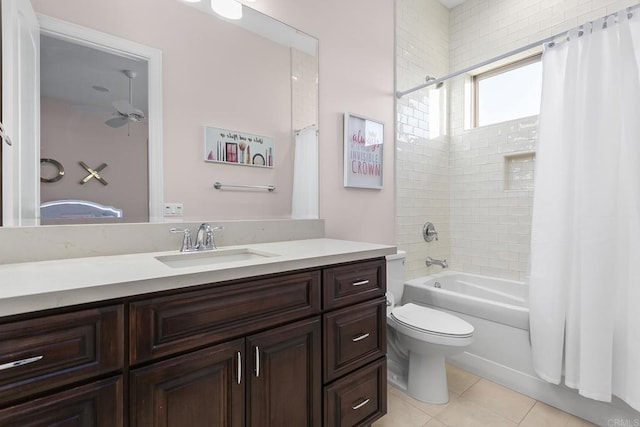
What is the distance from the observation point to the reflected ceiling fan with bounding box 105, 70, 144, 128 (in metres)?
1.29

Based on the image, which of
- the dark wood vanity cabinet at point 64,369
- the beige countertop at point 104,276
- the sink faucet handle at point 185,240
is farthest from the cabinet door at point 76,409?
the sink faucet handle at point 185,240

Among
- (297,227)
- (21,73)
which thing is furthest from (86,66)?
(297,227)

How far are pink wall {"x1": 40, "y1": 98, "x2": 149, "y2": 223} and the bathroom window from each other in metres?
2.74

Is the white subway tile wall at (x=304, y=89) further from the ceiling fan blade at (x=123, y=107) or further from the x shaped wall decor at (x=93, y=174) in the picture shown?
the x shaped wall decor at (x=93, y=174)

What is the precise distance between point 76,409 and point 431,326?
155 cm

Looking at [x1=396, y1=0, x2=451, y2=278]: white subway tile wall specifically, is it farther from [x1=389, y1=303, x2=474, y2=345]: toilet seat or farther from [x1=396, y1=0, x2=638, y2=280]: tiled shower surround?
[x1=389, y1=303, x2=474, y2=345]: toilet seat

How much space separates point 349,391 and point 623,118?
1.81 m

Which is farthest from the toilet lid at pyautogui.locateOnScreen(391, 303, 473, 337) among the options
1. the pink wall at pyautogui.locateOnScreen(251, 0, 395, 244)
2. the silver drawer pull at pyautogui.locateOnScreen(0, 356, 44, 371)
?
the silver drawer pull at pyautogui.locateOnScreen(0, 356, 44, 371)

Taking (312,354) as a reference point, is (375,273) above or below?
above

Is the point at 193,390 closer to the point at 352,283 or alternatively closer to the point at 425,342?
the point at 352,283

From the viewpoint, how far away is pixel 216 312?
93 centimetres

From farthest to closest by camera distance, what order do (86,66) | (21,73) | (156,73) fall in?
1. (156,73)
2. (86,66)
3. (21,73)

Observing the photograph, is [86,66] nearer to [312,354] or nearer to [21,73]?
[21,73]

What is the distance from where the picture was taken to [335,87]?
2.01m
